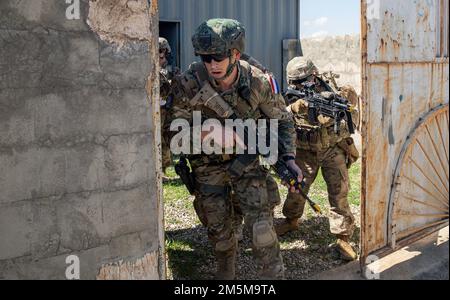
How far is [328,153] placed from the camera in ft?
13.6

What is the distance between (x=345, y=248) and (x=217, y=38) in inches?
82.0

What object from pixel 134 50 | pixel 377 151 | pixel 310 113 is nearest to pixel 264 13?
pixel 310 113

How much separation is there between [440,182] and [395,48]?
58.9 inches

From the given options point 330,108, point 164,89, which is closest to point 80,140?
point 164,89

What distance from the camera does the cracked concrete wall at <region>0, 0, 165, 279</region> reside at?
205 cm

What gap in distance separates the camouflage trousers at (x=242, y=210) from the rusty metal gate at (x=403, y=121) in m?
0.75

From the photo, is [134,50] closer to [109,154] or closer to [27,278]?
[109,154]

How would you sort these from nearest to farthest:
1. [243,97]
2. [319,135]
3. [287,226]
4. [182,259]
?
[243,97]
[182,259]
[319,135]
[287,226]

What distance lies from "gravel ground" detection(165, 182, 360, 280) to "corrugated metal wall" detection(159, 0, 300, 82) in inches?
185

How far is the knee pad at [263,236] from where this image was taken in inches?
121

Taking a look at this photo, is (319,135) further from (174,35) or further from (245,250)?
(174,35)

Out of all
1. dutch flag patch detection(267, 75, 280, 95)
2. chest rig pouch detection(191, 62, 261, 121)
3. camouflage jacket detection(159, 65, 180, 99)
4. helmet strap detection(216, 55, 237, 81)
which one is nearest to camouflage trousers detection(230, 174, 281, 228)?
chest rig pouch detection(191, 62, 261, 121)

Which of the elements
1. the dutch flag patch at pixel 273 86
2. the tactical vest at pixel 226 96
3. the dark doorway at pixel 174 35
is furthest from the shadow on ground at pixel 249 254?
the dark doorway at pixel 174 35
